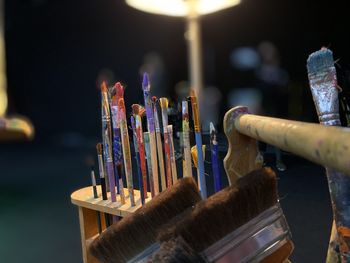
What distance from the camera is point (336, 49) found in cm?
365

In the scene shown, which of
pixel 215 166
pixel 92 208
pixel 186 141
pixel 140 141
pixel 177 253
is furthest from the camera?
pixel 92 208

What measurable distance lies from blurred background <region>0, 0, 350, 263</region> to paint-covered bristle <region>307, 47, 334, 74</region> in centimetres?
145

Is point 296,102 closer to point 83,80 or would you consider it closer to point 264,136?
point 83,80

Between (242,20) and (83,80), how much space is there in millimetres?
1959

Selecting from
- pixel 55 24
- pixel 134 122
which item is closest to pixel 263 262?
pixel 134 122

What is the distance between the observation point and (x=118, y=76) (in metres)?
4.11

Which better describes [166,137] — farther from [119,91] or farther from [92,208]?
[92,208]

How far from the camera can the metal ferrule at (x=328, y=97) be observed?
484 millimetres

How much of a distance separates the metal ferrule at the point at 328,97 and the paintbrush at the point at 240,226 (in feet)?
0.32

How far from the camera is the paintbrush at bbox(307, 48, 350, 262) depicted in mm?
483

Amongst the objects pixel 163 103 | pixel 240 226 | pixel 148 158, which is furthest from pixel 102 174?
pixel 240 226

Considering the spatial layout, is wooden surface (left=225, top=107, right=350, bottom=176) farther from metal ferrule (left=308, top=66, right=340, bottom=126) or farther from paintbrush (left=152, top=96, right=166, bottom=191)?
paintbrush (left=152, top=96, right=166, bottom=191)

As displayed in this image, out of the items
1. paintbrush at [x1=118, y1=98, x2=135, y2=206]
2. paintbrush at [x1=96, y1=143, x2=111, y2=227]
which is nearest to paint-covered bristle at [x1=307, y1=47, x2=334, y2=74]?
paintbrush at [x1=118, y1=98, x2=135, y2=206]

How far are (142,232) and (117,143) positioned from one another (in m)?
0.50
